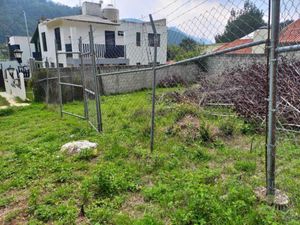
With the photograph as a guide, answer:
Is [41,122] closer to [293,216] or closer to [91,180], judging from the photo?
[91,180]

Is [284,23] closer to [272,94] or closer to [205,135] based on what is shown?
[272,94]

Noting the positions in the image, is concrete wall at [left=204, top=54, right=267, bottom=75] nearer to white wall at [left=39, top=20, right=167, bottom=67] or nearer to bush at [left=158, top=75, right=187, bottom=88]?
bush at [left=158, top=75, right=187, bottom=88]

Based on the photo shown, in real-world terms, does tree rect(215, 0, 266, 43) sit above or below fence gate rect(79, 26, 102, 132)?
above

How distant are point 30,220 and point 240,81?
5.78 meters

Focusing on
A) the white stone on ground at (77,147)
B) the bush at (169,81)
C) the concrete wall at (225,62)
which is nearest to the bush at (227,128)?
the white stone on ground at (77,147)

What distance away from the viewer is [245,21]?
8.38 ft

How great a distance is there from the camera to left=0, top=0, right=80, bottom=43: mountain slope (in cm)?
4184

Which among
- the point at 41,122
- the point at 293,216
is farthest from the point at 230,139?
the point at 41,122

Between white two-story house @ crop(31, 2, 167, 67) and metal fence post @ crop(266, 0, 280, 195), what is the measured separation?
1390 centimetres

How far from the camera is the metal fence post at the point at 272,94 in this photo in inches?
84.9

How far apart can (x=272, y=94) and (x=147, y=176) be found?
1872 millimetres

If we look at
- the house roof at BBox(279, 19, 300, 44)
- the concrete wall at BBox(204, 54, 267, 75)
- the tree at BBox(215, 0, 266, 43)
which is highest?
the tree at BBox(215, 0, 266, 43)

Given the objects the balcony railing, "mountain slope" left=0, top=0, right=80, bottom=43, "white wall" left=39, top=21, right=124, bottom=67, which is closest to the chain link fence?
the balcony railing

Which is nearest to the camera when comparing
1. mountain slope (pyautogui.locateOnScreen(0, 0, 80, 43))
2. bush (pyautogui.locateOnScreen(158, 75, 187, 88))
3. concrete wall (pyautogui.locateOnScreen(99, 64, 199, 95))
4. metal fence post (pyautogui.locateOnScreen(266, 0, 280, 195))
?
metal fence post (pyautogui.locateOnScreen(266, 0, 280, 195))
